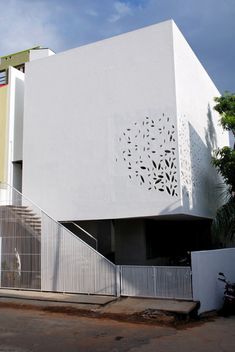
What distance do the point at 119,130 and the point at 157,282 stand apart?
19.9ft

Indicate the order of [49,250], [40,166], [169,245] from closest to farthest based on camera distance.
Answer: [49,250]
[40,166]
[169,245]

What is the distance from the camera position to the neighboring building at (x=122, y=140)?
14.8 m

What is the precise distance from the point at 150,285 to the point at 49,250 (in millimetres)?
4248

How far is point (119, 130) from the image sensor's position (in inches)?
611

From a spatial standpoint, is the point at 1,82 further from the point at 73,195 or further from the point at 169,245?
the point at 169,245

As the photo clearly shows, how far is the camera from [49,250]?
14.8m

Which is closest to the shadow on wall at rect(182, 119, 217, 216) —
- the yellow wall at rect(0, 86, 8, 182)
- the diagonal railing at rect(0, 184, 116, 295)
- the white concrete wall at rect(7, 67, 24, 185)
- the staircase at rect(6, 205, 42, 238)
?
the diagonal railing at rect(0, 184, 116, 295)

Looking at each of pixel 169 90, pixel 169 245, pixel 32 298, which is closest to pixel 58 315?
pixel 32 298

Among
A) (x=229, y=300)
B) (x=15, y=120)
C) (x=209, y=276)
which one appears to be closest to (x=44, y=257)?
(x=209, y=276)

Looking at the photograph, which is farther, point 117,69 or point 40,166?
point 40,166

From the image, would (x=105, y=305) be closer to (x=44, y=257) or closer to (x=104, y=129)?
(x=44, y=257)

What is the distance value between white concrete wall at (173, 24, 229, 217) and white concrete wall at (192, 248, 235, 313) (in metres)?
2.22

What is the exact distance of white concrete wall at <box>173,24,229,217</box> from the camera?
1507cm

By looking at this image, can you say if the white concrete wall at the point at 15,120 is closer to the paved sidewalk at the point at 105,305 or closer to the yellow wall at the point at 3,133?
the yellow wall at the point at 3,133
